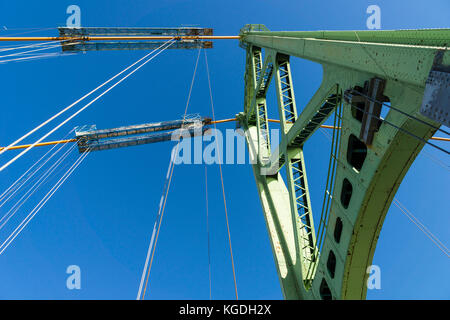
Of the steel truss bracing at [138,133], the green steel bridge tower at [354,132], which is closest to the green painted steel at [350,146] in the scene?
the green steel bridge tower at [354,132]

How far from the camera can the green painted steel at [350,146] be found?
140 inches

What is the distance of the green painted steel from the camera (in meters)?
3.55

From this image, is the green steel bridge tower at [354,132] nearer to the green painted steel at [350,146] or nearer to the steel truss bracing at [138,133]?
the green painted steel at [350,146]

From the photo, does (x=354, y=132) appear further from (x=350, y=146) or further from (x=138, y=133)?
(x=138, y=133)

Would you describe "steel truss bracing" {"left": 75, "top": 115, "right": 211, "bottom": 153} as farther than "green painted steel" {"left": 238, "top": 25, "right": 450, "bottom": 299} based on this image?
Yes

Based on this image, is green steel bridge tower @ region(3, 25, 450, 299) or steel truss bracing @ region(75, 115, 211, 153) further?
steel truss bracing @ region(75, 115, 211, 153)

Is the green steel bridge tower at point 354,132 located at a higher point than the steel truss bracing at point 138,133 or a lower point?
lower

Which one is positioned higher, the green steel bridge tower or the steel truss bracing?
the steel truss bracing

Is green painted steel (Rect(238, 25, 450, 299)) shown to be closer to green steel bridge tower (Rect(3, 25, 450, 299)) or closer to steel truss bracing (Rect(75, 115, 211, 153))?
green steel bridge tower (Rect(3, 25, 450, 299))

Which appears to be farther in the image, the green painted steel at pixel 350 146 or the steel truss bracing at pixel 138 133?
the steel truss bracing at pixel 138 133

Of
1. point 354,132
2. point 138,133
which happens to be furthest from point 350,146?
point 138,133

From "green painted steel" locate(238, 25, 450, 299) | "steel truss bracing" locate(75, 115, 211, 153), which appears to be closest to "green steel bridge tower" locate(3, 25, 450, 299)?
"green painted steel" locate(238, 25, 450, 299)

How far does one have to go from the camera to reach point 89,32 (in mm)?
16844

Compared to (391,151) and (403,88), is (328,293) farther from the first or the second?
(403,88)
